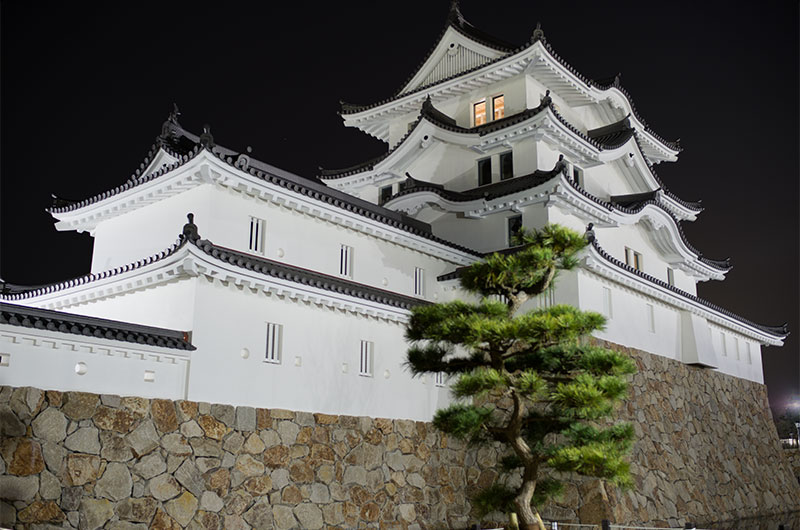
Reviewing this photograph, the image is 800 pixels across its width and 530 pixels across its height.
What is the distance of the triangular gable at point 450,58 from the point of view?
73.9 feet

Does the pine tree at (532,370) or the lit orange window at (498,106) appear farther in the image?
the lit orange window at (498,106)

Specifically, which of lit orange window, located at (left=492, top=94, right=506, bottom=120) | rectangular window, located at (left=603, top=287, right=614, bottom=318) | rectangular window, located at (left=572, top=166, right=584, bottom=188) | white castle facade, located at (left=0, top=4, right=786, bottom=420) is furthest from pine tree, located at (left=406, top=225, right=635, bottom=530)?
lit orange window, located at (left=492, top=94, right=506, bottom=120)

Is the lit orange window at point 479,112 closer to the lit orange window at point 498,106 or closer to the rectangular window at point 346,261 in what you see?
the lit orange window at point 498,106

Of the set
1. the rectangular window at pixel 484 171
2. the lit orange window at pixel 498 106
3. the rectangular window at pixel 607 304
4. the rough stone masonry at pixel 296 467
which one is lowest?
the rough stone masonry at pixel 296 467

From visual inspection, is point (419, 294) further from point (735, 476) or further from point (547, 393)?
point (735, 476)

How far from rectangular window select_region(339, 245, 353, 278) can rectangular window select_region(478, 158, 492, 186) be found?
6059 mm

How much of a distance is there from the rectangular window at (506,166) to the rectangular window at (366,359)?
7.44m

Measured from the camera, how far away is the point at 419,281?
17859mm

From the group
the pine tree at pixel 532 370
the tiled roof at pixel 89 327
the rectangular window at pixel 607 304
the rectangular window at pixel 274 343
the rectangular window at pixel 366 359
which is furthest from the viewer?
the rectangular window at pixel 607 304

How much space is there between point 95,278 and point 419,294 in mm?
7386

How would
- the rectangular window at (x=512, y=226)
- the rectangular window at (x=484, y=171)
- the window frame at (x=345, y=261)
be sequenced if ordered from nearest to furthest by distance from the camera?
the window frame at (x=345, y=261), the rectangular window at (x=512, y=226), the rectangular window at (x=484, y=171)

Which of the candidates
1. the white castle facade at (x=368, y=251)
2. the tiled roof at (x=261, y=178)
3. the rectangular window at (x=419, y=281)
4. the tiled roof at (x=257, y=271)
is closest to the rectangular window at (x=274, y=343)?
the white castle facade at (x=368, y=251)

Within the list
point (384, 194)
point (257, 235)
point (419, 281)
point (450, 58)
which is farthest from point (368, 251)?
point (450, 58)

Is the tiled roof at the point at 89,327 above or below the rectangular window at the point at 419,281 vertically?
below
